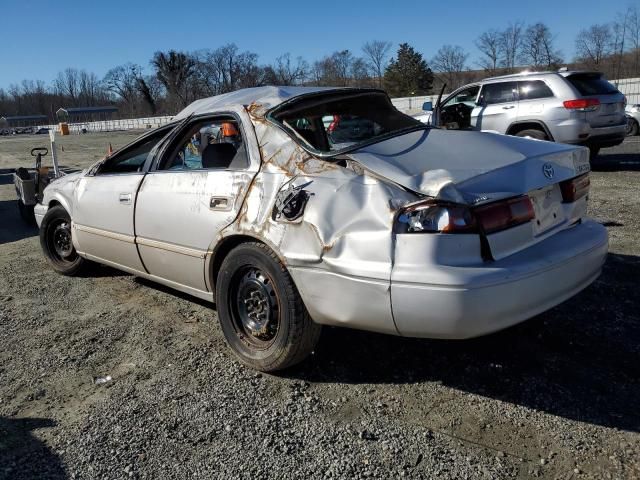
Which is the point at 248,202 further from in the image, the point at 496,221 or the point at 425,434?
the point at 425,434

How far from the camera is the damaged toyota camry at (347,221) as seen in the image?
2658 mm

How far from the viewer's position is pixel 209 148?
153 inches

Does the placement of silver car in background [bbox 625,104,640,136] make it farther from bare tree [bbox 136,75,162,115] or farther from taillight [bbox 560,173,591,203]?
bare tree [bbox 136,75,162,115]

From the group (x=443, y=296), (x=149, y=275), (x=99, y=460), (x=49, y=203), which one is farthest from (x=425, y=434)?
(x=49, y=203)

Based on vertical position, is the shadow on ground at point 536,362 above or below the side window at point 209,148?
below

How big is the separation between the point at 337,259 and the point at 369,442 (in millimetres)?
895

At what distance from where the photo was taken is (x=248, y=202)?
3266mm

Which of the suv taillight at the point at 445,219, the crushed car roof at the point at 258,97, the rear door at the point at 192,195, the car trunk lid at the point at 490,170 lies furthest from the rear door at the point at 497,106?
the suv taillight at the point at 445,219

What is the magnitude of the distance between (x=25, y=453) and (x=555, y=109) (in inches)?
368

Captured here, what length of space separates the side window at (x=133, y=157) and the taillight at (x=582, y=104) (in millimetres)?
7549

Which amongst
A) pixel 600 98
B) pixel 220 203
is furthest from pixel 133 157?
pixel 600 98

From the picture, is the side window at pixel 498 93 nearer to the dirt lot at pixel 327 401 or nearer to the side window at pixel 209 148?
the dirt lot at pixel 327 401

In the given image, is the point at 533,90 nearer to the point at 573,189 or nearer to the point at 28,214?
the point at 573,189

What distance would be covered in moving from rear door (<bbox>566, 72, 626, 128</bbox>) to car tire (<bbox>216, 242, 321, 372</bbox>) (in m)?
8.18
